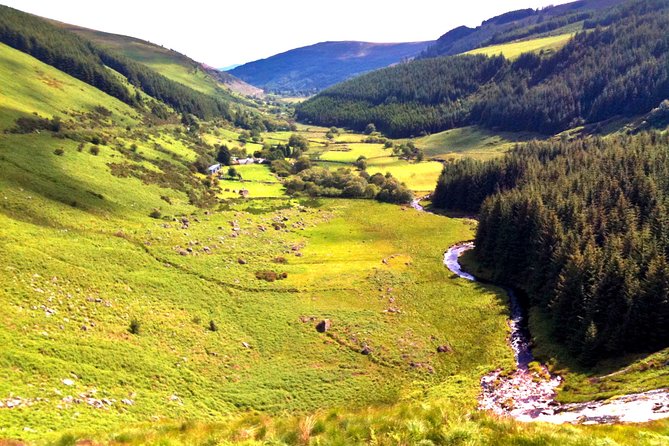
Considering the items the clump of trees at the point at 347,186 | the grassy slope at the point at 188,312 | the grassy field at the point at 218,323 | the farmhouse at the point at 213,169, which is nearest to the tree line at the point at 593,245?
the grassy field at the point at 218,323

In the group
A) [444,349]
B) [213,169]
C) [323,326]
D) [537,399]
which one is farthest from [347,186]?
[537,399]

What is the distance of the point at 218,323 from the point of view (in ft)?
204

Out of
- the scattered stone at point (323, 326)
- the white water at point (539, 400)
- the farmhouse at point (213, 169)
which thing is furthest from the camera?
the farmhouse at point (213, 169)

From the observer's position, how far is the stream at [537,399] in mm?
32656

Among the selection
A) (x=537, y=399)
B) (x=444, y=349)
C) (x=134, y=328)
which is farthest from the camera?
(x=444, y=349)

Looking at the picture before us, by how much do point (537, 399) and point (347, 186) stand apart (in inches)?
4755

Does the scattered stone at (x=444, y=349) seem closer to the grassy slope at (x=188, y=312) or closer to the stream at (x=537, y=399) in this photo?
the grassy slope at (x=188, y=312)

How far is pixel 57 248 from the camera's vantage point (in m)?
62.6

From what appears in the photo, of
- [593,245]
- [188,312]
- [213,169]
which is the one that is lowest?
[188,312]

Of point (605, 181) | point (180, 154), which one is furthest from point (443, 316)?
point (180, 154)

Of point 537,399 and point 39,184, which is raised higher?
point 39,184

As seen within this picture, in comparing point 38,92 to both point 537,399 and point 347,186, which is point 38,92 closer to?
point 347,186

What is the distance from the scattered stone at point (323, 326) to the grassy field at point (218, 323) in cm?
109

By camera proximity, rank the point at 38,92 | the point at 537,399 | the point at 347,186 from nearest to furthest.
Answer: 1. the point at 537,399
2. the point at 38,92
3. the point at 347,186
